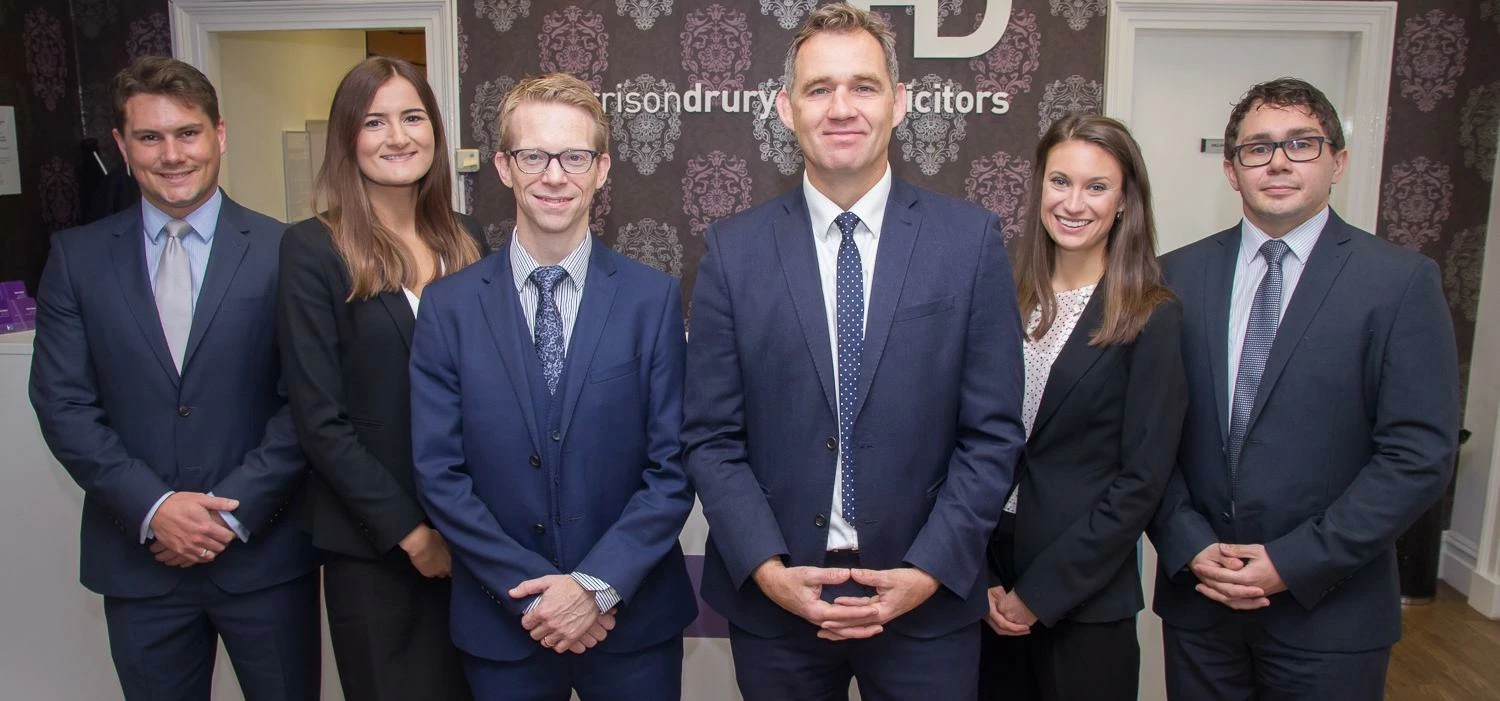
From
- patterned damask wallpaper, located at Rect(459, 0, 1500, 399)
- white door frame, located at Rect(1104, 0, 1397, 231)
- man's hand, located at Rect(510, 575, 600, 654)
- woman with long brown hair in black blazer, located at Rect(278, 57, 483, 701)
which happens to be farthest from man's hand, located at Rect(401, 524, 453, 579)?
white door frame, located at Rect(1104, 0, 1397, 231)

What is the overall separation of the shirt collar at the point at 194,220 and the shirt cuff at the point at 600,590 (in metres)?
1.19

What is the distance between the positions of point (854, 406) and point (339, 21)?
4059mm

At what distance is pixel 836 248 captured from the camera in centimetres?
181

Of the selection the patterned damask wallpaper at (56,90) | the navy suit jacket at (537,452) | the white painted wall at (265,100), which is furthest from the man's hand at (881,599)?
the white painted wall at (265,100)

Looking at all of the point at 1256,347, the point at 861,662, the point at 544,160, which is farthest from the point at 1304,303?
the point at 544,160

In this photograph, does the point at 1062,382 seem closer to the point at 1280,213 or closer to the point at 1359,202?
the point at 1280,213

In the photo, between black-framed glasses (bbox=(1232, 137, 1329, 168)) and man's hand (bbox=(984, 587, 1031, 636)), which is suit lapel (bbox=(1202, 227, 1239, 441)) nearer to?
black-framed glasses (bbox=(1232, 137, 1329, 168))

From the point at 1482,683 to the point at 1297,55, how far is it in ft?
9.11

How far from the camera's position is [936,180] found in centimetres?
468

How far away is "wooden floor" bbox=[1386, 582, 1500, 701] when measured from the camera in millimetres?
3439

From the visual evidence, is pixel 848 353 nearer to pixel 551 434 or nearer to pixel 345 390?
pixel 551 434

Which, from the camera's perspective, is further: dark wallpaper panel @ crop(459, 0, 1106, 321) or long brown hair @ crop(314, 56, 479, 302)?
dark wallpaper panel @ crop(459, 0, 1106, 321)

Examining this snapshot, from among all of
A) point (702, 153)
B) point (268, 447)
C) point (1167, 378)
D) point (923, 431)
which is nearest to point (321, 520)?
point (268, 447)

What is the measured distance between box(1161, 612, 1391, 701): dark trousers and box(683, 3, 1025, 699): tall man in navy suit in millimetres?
540
